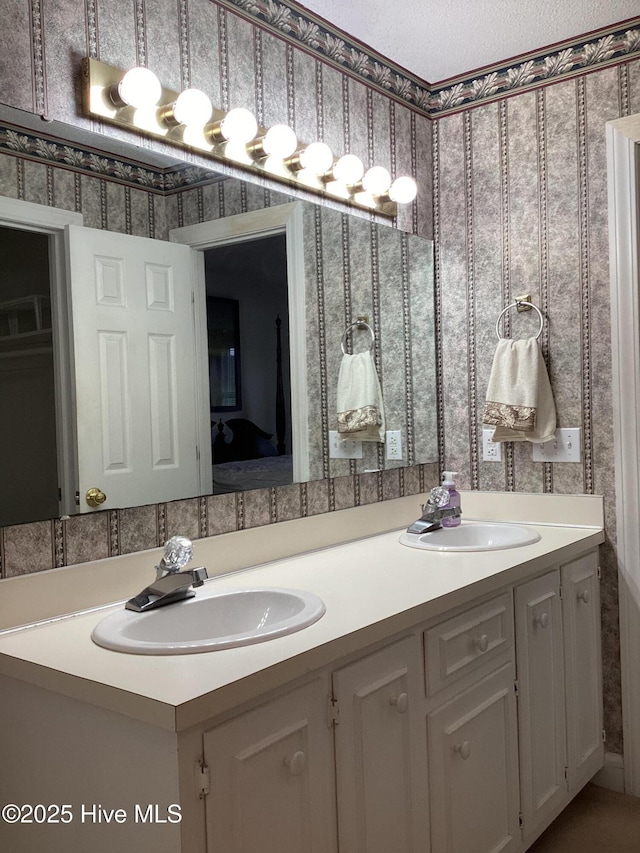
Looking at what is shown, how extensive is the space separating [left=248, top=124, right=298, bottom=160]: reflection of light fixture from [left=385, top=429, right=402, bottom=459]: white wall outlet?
0.95 metres

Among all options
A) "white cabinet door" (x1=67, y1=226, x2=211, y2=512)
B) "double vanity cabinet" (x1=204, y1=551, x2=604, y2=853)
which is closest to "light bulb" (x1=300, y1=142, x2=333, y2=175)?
"white cabinet door" (x1=67, y1=226, x2=211, y2=512)

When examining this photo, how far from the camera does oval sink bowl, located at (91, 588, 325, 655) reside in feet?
4.37

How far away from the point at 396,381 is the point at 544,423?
0.51 meters

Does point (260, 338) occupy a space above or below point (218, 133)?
below

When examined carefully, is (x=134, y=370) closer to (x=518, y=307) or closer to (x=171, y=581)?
(x=171, y=581)

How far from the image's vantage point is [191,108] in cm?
187

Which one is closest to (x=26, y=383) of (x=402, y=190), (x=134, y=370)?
(x=134, y=370)

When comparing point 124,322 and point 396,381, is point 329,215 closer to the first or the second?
point 396,381

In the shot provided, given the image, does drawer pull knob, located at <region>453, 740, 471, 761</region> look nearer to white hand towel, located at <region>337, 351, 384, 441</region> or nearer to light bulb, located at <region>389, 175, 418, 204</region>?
white hand towel, located at <region>337, 351, 384, 441</region>

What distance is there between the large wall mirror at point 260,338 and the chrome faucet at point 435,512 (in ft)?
0.61

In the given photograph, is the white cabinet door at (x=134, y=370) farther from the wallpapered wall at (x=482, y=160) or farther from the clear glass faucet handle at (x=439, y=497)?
the clear glass faucet handle at (x=439, y=497)

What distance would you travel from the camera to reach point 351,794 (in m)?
1.43

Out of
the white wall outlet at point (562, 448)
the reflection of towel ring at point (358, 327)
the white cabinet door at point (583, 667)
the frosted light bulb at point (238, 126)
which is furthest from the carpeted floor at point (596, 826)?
the frosted light bulb at point (238, 126)

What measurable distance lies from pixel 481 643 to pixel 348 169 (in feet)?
4.80
